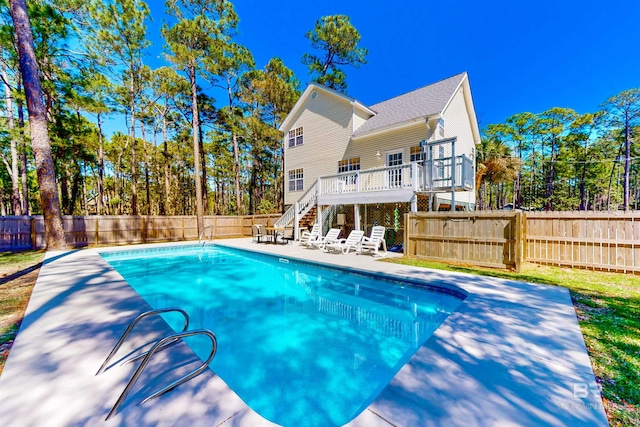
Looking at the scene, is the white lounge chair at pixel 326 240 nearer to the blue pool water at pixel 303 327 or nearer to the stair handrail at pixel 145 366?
the blue pool water at pixel 303 327

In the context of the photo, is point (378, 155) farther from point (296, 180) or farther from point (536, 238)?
point (536, 238)

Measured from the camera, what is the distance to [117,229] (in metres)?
14.1

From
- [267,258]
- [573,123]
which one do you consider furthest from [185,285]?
[573,123]

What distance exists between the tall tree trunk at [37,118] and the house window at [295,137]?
38.6 ft

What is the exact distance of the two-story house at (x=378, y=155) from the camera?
10.6m

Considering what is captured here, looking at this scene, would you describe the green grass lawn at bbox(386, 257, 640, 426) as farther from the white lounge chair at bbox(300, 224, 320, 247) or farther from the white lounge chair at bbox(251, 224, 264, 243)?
the white lounge chair at bbox(251, 224, 264, 243)

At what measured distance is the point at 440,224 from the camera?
862cm

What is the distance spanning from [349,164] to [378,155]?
1.96 m

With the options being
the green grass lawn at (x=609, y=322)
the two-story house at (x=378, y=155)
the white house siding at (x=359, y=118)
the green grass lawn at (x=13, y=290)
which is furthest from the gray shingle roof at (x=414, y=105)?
the green grass lawn at (x=13, y=290)

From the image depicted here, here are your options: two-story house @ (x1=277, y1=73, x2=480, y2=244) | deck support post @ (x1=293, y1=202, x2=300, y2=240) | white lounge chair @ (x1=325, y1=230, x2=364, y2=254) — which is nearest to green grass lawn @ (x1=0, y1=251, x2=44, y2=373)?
white lounge chair @ (x1=325, y1=230, x2=364, y2=254)

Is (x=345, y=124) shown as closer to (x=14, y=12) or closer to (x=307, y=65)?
(x=307, y=65)

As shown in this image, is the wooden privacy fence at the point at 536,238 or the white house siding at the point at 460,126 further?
the white house siding at the point at 460,126

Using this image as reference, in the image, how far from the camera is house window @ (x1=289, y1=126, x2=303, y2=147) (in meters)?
17.4

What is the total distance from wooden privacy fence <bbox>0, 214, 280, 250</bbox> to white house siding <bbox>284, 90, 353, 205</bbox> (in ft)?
13.1
